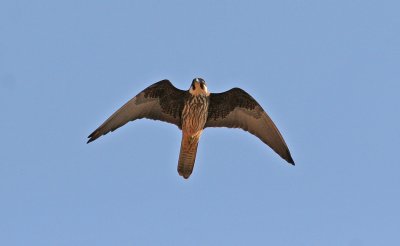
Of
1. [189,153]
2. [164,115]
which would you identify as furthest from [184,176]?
Answer: [164,115]

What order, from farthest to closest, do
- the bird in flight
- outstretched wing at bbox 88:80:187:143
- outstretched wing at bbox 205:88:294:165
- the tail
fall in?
1. outstretched wing at bbox 205:88:294:165
2. outstretched wing at bbox 88:80:187:143
3. the bird in flight
4. the tail

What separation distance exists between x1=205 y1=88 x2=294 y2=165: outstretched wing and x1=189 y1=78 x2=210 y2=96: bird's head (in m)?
0.63

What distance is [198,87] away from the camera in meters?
18.5

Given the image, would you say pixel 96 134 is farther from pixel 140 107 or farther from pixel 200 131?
pixel 200 131

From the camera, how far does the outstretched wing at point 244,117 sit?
19312 millimetres

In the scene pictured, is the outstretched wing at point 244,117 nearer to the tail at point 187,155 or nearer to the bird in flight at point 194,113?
the bird in flight at point 194,113

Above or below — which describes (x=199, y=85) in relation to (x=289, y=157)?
above

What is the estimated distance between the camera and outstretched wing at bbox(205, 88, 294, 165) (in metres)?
19.3

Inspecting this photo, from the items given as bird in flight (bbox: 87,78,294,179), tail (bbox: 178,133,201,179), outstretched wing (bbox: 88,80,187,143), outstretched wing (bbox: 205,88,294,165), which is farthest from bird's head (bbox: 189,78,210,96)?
tail (bbox: 178,133,201,179)

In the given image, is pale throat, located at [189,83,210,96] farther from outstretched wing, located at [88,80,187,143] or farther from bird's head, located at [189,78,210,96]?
outstretched wing, located at [88,80,187,143]

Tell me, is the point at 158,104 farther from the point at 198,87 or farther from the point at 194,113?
the point at 198,87

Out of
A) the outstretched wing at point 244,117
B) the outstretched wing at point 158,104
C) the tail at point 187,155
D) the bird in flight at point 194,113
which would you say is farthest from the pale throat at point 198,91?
the tail at point 187,155

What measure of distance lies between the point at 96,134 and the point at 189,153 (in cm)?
234

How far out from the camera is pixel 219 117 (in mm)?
19375
